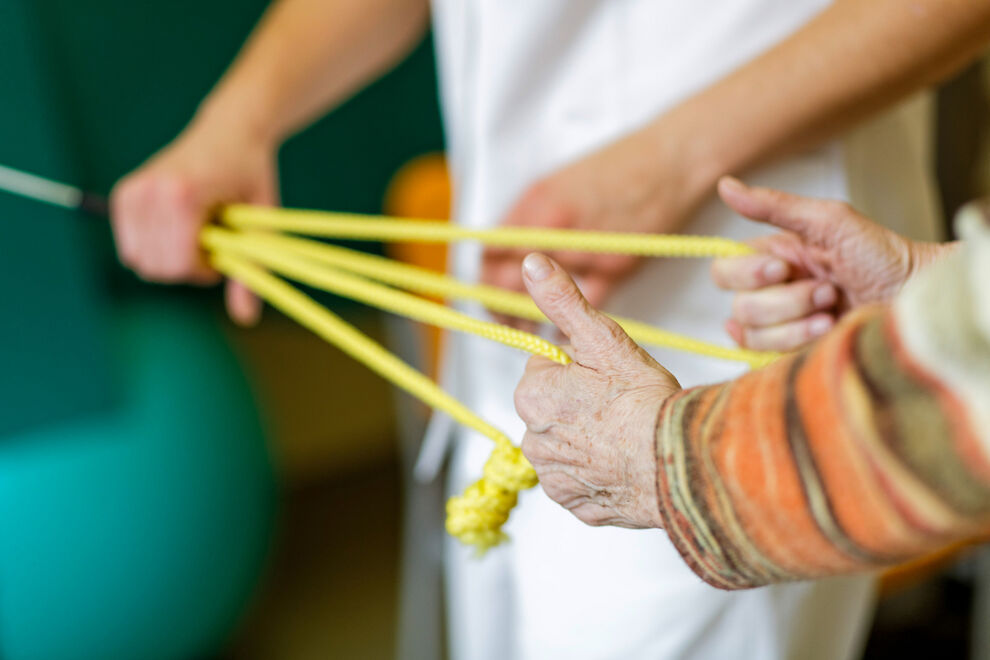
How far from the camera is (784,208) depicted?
0.47 m

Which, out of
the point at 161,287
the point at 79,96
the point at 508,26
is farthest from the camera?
the point at 161,287

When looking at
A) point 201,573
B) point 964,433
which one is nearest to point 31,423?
point 201,573

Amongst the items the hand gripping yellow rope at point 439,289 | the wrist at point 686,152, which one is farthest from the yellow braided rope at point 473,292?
the wrist at point 686,152

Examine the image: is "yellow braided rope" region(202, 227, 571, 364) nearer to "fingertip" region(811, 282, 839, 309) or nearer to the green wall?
"fingertip" region(811, 282, 839, 309)

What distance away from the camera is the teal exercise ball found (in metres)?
1.03

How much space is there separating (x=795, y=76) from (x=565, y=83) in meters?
0.19

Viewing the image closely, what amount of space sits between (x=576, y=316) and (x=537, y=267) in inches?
1.1

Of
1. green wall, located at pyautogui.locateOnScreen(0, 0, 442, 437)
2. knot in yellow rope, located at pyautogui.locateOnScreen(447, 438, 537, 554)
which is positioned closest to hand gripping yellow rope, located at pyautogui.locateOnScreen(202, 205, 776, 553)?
knot in yellow rope, located at pyautogui.locateOnScreen(447, 438, 537, 554)

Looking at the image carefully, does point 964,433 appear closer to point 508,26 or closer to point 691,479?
point 691,479

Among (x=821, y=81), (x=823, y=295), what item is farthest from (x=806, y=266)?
(x=821, y=81)

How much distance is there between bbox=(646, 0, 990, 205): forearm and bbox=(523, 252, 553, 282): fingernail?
0.27 meters

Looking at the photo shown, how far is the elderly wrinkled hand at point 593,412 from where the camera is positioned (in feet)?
1.04

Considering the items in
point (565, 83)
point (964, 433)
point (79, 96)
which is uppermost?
point (79, 96)

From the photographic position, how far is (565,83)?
0.65m
